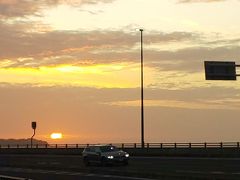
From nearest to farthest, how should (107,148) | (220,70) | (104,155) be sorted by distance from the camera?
1. (104,155)
2. (107,148)
3. (220,70)

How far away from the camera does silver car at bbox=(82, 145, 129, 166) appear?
132 feet

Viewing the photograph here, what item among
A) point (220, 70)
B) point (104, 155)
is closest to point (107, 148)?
point (104, 155)

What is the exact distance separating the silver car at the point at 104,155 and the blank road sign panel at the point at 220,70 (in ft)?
27.7

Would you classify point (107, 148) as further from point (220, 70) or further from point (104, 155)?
point (220, 70)

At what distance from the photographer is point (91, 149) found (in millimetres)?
43188

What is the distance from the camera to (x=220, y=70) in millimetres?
42625

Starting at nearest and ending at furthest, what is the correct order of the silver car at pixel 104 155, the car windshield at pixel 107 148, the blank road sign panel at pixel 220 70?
the silver car at pixel 104 155, the car windshield at pixel 107 148, the blank road sign panel at pixel 220 70

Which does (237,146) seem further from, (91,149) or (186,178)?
(186,178)

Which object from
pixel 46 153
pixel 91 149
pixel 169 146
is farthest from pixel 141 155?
pixel 46 153

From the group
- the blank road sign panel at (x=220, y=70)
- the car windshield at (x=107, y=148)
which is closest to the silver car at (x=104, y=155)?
the car windshield at (x=107, y=148)

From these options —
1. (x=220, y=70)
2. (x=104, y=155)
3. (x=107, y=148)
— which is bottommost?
(x=104, y=155)

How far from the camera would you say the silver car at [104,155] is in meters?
40.2

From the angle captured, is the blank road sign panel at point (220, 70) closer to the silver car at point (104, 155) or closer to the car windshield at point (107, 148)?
the silver car at point (104, 155)

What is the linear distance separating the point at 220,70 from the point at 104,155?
34.4 ft
